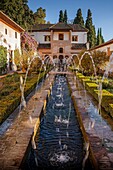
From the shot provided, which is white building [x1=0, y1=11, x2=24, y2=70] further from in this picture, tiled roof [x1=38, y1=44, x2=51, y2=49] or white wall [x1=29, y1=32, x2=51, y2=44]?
white wall [x1=29, y1=32, x2=51, y2=44]

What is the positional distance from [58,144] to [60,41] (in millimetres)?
34636

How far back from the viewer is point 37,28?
1580 inches

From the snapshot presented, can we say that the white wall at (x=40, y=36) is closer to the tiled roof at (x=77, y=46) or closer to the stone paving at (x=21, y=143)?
the tiled roof at (x=77, y=46)

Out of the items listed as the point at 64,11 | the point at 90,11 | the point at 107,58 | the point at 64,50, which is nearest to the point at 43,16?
the point at 64,11

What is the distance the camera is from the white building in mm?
18781

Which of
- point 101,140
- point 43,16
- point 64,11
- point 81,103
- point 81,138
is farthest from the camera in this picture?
point 43,16

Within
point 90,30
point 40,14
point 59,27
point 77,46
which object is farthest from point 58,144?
point 40,14

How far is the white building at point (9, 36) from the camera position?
18.8 m

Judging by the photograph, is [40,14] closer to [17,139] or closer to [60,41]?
[60,41]

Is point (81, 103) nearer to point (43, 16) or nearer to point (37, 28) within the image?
point (37, 28)

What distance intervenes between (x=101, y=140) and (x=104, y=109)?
2861mm

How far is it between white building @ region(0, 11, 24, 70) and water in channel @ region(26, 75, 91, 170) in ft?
41.8

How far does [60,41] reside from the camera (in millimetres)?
38594

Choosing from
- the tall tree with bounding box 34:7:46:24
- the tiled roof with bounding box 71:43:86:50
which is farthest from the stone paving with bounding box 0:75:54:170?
the tall tree with bounding box 34:7:46:24
